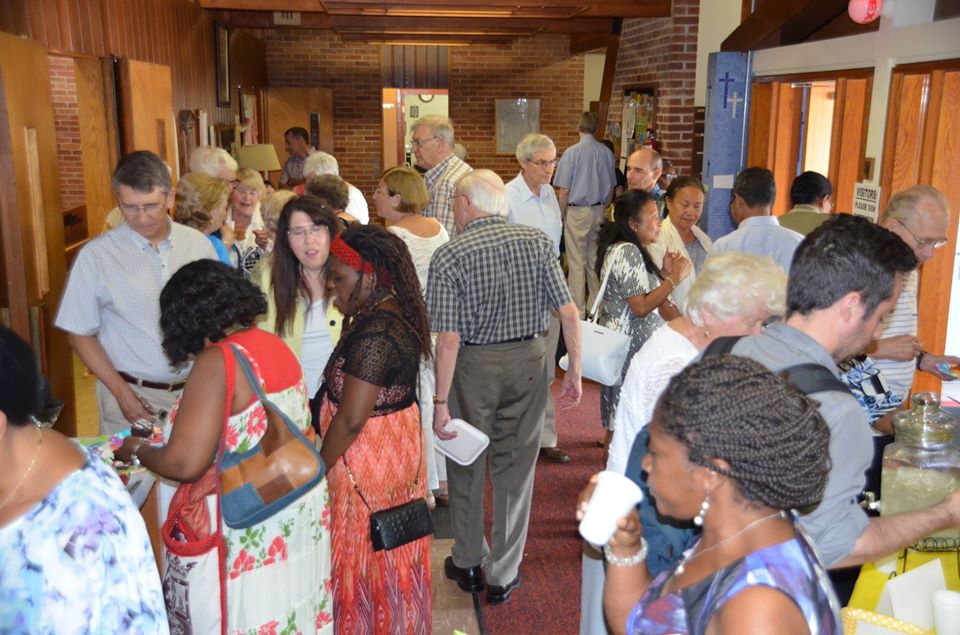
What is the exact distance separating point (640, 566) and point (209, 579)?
1175 mm

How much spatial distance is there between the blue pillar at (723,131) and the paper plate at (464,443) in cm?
427

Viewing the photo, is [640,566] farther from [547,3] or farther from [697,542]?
[547,3]

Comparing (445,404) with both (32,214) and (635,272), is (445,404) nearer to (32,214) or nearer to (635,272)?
(635,272)

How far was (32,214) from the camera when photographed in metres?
3.86

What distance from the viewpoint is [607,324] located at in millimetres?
4129

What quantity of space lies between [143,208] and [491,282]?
53.5 inches

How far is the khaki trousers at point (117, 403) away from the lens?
10.6 ft

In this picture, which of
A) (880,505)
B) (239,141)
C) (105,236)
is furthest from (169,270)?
(239,141)

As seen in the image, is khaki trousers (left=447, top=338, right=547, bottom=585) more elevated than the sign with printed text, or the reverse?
the sign with printed text

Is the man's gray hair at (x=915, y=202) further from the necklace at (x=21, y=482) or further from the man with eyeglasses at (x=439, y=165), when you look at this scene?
the necklace at (x=21, y=482)

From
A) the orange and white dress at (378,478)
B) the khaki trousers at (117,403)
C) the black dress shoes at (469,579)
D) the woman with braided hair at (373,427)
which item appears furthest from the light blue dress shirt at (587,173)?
the orange and white dress at (378,478)

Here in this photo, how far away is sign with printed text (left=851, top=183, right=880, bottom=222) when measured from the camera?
4.82 metres

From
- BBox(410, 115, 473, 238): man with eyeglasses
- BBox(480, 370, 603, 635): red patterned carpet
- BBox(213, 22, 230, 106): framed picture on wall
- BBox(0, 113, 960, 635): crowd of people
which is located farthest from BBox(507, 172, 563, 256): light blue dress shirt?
BBox(213, 22, 230, 106): framed picture on wall

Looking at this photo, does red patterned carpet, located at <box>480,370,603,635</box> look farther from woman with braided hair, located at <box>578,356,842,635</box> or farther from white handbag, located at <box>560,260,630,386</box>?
woman with braided hair, located at <box>578,356,842,635</box>
